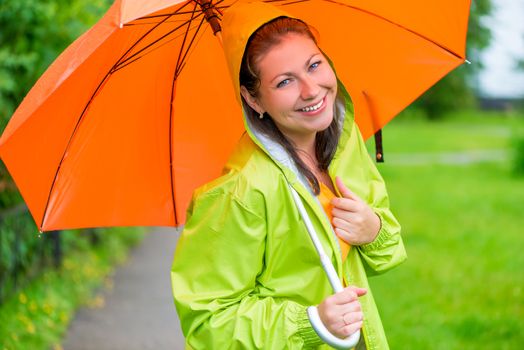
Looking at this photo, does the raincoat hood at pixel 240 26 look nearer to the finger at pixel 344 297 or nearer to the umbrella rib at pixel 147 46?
the umbrella rib at pixel 147 46

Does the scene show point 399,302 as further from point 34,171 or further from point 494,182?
point 494,182

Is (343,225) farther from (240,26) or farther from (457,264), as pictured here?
(457,264)

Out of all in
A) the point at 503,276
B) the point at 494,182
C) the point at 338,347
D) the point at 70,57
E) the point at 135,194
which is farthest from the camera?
the point at 494,182

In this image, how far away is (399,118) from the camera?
3441cm

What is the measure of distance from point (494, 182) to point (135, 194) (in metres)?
11.1

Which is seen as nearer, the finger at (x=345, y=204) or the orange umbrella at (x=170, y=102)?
the finger at (x=345, y=204)

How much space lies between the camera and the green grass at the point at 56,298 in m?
5.46

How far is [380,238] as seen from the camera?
2938mm

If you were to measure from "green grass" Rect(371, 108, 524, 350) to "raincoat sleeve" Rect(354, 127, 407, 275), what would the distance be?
2.69 m

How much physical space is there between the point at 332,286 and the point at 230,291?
0.29 metres

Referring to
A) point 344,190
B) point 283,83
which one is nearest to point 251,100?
point 283,83

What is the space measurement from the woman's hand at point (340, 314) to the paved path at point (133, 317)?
10.9ft

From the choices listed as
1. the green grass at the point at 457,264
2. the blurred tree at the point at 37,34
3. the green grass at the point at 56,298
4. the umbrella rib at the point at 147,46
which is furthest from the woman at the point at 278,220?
the blurred tree at the point at 37,34

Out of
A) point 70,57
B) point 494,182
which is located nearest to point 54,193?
point 70,57
